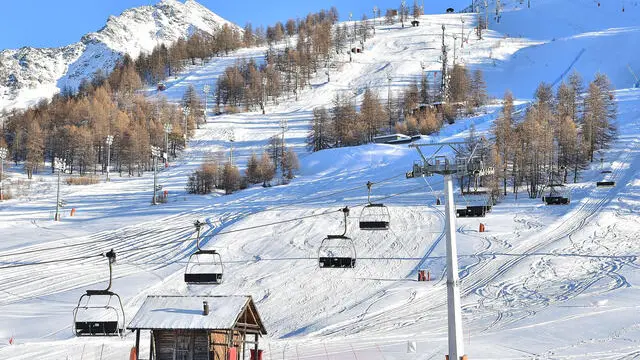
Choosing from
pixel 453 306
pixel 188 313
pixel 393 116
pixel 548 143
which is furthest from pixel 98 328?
pixel 393 116

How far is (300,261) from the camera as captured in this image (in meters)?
34.0

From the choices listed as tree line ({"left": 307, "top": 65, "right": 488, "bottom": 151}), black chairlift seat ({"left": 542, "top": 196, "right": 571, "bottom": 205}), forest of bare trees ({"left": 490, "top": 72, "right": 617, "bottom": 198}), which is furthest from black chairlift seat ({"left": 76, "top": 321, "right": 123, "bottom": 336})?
tree line ({"left": 307, "top": 65, "right": 488, "bottom": 151})

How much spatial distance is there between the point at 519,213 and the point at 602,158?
19.3 meters

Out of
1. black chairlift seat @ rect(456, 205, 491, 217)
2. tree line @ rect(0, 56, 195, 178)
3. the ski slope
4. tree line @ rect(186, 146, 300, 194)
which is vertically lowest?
the ski slope

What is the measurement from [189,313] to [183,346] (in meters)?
1.15

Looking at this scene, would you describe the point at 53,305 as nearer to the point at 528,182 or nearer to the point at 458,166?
the point at 458,166

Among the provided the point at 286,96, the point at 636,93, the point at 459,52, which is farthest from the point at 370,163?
the point at 459,52

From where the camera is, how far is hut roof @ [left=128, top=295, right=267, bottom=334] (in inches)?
656

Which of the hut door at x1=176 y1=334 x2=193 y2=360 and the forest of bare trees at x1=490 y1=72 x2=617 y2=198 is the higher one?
the forest of bare trees at x1=490 y1=72 x2=617 y2=198

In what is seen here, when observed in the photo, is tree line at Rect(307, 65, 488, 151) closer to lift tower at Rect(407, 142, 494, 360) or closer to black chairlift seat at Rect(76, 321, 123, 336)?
black chairlift seat at Rect(76, 321, 123, 336)

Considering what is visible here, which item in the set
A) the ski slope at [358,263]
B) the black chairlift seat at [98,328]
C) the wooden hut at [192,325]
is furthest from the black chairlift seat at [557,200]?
the black chairlift seat at [98,328]

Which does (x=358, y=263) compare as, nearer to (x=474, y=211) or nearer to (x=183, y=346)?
(x=474, y=211)

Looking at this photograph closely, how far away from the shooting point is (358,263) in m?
33.6

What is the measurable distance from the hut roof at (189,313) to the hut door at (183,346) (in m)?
0.84
